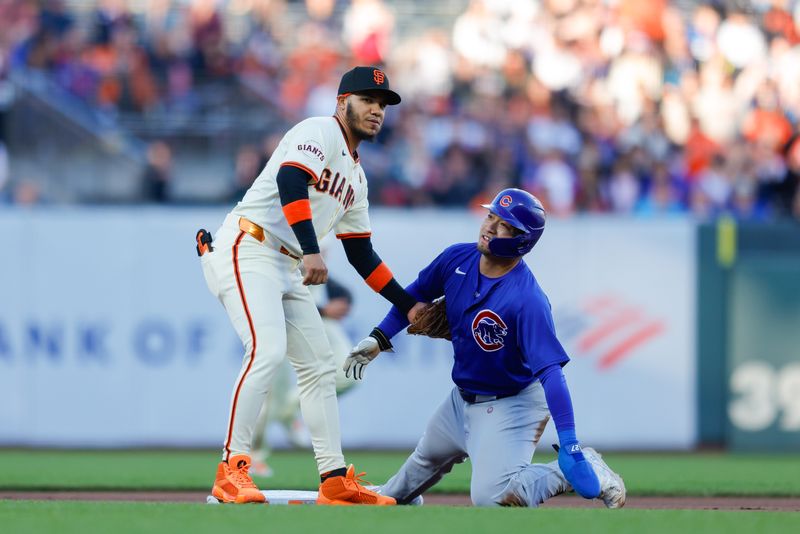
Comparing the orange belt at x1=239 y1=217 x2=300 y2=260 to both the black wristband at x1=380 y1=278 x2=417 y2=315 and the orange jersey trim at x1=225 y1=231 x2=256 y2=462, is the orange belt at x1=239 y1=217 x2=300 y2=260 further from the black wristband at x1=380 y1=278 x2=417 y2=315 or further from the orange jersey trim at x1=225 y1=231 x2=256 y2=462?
the black wristband at x1=380 y1=278 x2=417 y2=315

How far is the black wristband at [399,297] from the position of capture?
6.86m

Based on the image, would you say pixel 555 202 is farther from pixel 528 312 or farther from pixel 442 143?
pixel 528 312

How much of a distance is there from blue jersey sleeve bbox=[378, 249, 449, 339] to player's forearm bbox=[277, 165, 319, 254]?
96 cm

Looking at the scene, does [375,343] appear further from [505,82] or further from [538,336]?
[505,82]

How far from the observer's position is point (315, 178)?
6246mm

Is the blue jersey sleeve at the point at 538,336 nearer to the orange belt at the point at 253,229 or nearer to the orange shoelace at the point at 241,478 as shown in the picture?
the orange belt at the point at 253,229

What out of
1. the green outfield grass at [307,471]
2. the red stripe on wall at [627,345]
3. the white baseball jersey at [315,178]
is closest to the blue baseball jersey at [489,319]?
the white baseball jersey at [315,178]

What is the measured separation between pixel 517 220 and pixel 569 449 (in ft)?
4.04

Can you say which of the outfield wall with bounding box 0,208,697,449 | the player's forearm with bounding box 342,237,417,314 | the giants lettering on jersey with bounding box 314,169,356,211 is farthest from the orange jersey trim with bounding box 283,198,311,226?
the outfield wall with bounding box 0,208,697,449

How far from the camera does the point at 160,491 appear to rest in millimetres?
8398

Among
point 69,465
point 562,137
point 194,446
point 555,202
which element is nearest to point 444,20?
point 562,137

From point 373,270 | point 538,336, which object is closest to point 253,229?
point 373,270

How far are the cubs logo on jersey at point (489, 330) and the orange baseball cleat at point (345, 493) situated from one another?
0.97m

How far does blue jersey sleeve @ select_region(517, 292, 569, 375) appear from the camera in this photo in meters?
6.14
